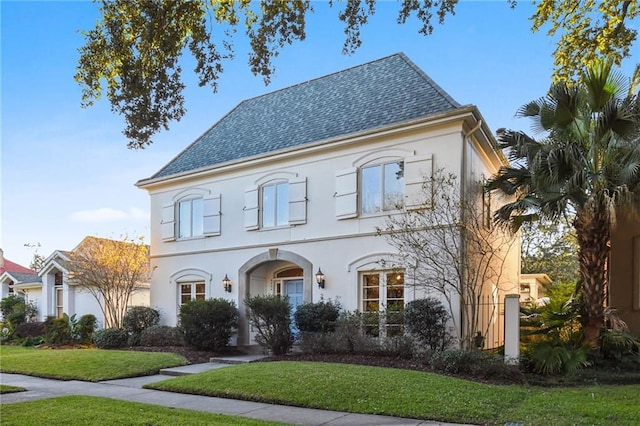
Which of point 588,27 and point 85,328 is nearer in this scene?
point 588,27

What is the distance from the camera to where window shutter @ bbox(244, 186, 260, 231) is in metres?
15.6

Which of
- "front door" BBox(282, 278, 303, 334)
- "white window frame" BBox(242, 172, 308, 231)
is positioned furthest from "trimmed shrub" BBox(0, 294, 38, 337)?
"front door" BBox(282, 278, 303, 334)

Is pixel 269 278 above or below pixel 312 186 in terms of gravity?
below

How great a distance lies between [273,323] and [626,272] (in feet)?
29.5

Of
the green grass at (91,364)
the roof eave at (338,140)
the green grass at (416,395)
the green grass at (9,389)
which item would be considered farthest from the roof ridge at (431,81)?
the green grass at (9,389)

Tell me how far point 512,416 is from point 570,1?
26.2 feet

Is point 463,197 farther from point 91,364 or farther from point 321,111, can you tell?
point 91,364

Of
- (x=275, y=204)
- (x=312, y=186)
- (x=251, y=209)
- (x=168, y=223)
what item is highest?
(x=312, y=186)

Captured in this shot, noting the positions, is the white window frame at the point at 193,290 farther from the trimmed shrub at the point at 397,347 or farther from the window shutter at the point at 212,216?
the trimmed shrub at the point at 397,347

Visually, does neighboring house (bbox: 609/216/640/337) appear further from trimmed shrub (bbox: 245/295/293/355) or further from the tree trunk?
trimmed shrub (bbox: 245/295/293/355)

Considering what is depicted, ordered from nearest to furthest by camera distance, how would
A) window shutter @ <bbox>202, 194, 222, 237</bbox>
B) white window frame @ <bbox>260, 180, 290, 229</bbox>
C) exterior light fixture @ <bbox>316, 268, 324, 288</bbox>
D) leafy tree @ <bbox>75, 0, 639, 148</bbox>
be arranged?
1. leafy tree @ <bbox>75, 0, 639, 148</bbox>
2. exterior light fixture @ <bbox>316, 268, 324, 288</bbox>
3. white window frame @ <bbox>260, 180, 290, 229</bbox>
4. window shutter @ <bbox>202, 194, 222, 237</bbox>

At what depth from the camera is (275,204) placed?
15430mm

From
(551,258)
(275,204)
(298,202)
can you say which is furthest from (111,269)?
(551,258)

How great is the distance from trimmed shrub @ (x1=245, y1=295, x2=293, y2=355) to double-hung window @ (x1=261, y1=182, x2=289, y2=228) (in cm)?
289
